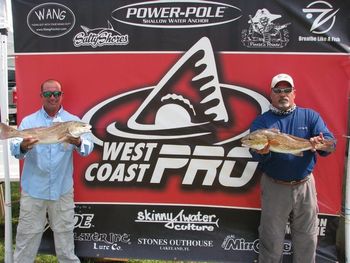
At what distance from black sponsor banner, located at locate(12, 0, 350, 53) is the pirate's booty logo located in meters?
0.23

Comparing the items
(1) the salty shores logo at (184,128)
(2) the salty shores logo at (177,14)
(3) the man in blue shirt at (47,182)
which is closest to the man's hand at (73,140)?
(3) the man in blue shirt at (47,182)

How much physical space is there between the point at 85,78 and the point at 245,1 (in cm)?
200

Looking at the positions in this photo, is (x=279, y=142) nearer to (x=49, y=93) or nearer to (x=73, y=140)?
(x=73, y=140)

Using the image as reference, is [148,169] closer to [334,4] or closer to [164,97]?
[164,97]

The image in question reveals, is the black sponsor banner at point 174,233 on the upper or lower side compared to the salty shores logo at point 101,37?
lower

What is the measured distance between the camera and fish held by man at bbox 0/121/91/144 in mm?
3953

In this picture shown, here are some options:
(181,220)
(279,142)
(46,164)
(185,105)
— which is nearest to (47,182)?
(46,164)

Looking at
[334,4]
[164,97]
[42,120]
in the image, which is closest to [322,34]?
[334,4]

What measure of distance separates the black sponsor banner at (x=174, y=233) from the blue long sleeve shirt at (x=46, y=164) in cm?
78

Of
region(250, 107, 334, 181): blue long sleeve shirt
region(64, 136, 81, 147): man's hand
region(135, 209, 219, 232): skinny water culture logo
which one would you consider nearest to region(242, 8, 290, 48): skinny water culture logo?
region(250, 107, 334, 181): blue long sleeve shirt

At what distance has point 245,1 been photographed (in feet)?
15.1

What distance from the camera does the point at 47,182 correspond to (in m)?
4.29

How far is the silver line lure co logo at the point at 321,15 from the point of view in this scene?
4543mm

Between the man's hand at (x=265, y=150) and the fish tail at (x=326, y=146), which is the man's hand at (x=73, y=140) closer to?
the man's hand at (x=265, y=150)
